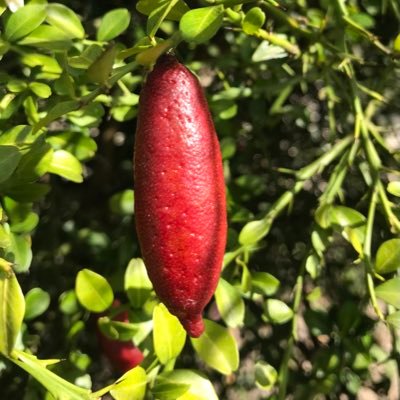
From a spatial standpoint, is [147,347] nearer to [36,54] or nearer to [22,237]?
[22,237]

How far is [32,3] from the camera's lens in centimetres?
65

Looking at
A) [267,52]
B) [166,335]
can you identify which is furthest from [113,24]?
[166,335]

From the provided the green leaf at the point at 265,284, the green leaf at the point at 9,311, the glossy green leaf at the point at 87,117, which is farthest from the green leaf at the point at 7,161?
the green leaf at the point at 265,284

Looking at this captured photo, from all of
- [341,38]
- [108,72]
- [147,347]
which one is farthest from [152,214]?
[341,38]

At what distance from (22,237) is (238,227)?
248 mm

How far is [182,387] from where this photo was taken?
1.89 feet

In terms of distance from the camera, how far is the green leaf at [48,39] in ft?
1.89

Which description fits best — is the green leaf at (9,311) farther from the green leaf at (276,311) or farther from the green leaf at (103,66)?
the green leaf at (276,311)

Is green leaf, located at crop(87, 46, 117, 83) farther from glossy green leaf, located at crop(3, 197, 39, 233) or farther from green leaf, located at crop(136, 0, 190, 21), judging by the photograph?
glossy green leaf, located at crop(3, 197, 39, 233)

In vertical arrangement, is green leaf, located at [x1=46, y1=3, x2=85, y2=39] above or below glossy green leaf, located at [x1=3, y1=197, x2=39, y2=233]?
above

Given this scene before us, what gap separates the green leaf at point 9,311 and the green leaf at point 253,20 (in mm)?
241

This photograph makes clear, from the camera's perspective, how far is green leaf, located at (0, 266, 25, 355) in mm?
490

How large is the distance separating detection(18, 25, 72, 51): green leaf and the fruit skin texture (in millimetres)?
103

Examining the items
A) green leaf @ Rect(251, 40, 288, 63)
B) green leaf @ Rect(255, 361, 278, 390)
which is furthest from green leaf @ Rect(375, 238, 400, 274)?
green leaf @ Rect(251, 40, 288, 63)
